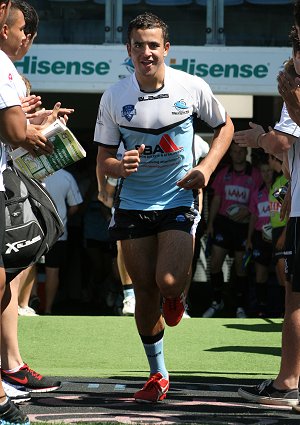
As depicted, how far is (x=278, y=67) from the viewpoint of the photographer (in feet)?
39.9

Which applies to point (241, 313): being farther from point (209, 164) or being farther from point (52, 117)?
point (52, 117)

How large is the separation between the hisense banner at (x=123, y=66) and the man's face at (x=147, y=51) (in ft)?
18.8

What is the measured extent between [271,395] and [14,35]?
8.01ft

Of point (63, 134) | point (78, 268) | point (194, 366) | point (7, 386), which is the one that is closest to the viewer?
point (63, 134)

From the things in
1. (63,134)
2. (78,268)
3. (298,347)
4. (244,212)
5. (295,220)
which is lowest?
(78,268)

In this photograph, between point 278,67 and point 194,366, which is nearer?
point 194,366

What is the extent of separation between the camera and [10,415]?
4945mm

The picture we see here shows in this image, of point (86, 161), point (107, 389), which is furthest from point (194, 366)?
point (86, 161)

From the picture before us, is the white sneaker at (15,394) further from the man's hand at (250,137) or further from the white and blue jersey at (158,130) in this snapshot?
the man's hand at (250,137)

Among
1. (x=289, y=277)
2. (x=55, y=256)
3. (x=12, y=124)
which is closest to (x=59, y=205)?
(x=55, y=256)

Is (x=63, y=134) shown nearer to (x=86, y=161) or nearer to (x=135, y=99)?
(x=135, y=99)

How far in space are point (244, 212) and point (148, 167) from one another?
21.9 ft

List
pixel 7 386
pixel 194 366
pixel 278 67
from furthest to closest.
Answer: pixel 278 67
pixel 194 366
pixel 7 386

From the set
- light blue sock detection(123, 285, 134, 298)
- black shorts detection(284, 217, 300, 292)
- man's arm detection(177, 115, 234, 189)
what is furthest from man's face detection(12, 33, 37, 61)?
light blue sock detection(123, 285, 134, 298)
